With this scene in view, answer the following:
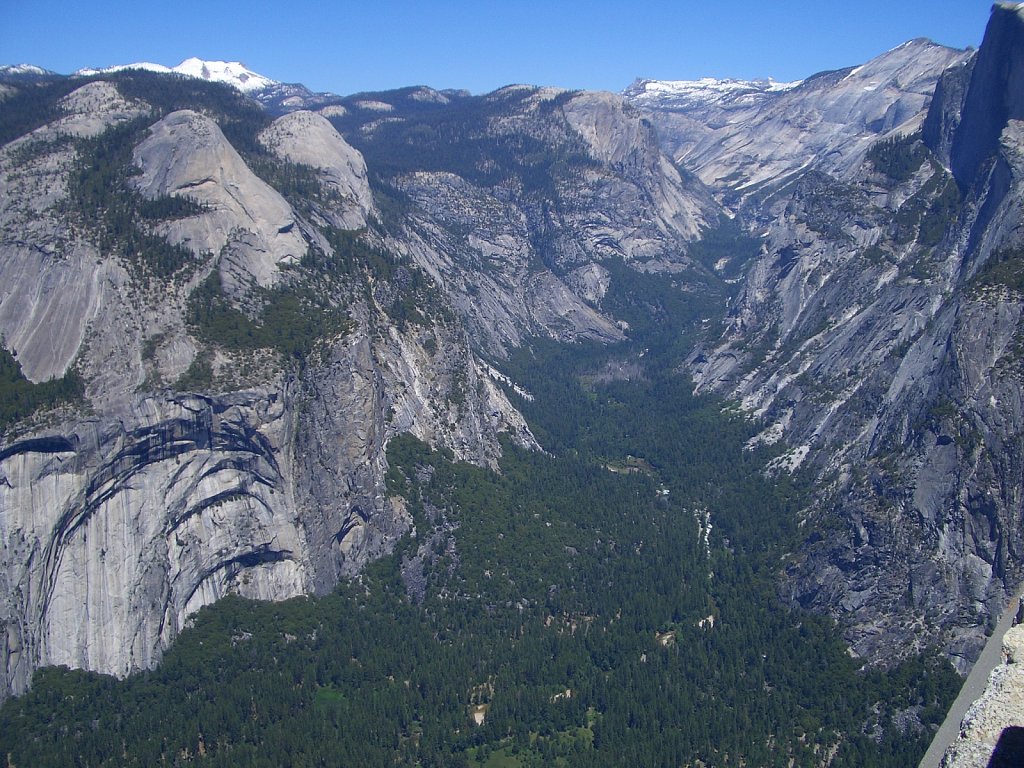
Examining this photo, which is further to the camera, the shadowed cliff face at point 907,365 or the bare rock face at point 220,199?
the bare rock face at point 220,199

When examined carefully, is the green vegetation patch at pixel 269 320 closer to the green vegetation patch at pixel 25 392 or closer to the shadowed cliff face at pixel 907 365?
the green vegetation patch at pixel 25 392

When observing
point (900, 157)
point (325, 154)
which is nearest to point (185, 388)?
point (325, 154)

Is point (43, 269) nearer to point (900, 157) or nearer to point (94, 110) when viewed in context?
point (94, 110)

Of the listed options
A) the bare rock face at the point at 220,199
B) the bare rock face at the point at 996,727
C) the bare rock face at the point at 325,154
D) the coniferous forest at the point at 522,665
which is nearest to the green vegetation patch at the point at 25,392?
the bare rock face at the point at 220,199

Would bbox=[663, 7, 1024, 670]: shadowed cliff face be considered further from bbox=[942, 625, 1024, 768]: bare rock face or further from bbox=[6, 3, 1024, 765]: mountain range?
bbox=[942, 625, 1024, 768]: bare rock face

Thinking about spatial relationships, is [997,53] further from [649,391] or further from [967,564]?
[967,564]

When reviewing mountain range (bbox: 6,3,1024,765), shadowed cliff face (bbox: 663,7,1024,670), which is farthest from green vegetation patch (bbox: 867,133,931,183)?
mountain range (bbox: 6,3,1024,765)
